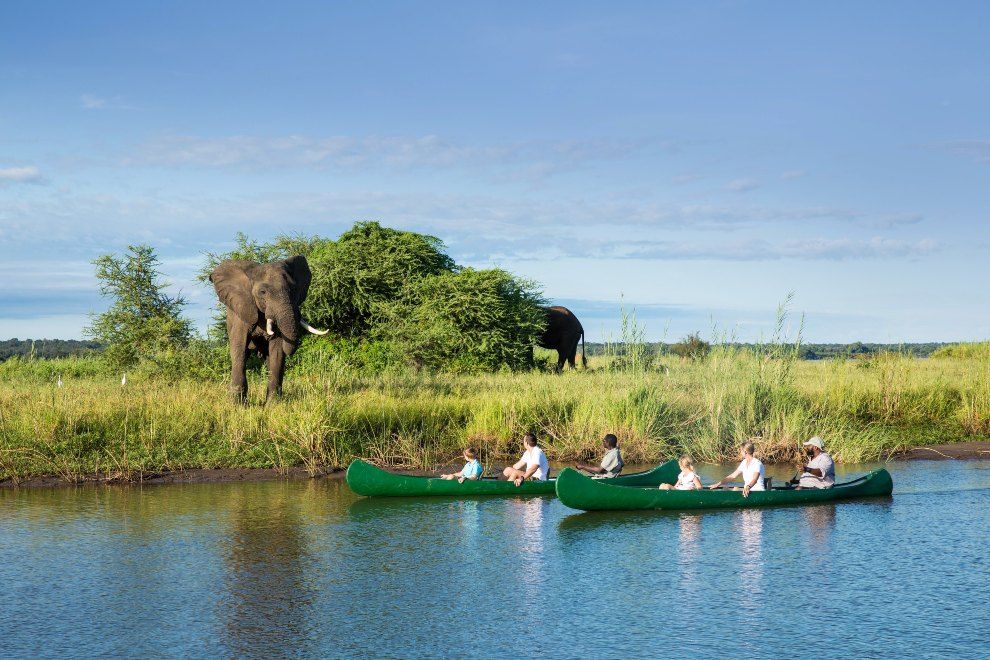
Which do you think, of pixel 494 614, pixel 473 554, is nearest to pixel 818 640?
pixel 494 614

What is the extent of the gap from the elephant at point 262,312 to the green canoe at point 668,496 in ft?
Result: 27.4

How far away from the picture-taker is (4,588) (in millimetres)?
10297

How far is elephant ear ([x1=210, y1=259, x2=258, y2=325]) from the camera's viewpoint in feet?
69.4

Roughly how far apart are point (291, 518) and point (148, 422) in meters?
6.08

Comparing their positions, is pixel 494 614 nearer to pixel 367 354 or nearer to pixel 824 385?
pixel 824 385

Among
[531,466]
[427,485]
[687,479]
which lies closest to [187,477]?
[427,485]

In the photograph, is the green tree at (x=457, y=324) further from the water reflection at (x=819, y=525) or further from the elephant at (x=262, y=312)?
the water reflection at (x=819, y=525)

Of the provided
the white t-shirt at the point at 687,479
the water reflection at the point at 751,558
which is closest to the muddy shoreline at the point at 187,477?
the white t-shirt at the point at 687,479

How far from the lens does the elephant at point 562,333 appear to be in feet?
128

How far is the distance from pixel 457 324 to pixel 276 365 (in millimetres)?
10129

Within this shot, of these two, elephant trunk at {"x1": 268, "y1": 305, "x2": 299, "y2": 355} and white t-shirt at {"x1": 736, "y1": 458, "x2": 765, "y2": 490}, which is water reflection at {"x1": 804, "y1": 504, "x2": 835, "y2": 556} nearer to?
white t-shirt at {"x1": 736, "y1": 458, "x2": 765, "y2": 490}

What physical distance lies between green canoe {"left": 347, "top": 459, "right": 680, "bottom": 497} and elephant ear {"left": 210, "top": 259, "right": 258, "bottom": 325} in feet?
22.2

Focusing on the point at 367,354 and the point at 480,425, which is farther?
the point at 367,354

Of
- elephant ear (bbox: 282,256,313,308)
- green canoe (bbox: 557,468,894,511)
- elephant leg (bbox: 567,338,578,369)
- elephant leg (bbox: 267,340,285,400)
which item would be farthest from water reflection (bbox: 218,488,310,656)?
elephant leg (bbox: 567,338,578,369)
